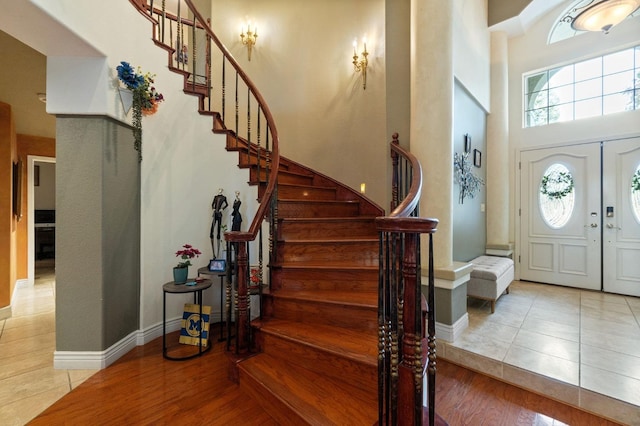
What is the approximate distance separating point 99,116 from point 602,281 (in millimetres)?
6411

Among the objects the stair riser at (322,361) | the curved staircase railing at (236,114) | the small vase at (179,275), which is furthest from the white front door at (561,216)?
the small vase at (179,275)

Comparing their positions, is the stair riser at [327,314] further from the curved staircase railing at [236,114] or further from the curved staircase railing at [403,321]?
the curved staircase railing at [403,321]

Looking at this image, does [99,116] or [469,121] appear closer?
[99,116]

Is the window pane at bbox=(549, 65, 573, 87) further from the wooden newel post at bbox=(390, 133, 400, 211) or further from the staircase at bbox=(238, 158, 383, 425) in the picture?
the staircase at bbox=(238, 158, 383, 425)

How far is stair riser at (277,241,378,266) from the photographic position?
2.74 metres

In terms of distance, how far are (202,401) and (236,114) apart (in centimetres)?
273

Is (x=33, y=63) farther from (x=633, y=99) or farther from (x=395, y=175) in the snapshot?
(x=633, y=99)

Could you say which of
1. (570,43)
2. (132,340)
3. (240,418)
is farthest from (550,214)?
(132,340)

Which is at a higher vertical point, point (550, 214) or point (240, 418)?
point (550, 214)

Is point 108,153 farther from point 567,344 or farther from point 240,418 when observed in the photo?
point 567,344

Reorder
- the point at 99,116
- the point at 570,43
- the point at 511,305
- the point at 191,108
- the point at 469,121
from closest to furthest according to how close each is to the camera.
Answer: the point at 99,116
the point at 191,108
the point at 511,305
the point at 469,121
the point at 570,43

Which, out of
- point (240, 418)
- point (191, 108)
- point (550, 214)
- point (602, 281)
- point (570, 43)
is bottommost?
point (240, 418)

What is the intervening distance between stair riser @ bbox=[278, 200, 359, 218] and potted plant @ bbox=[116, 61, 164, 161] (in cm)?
149

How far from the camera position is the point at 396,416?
1306 mm
